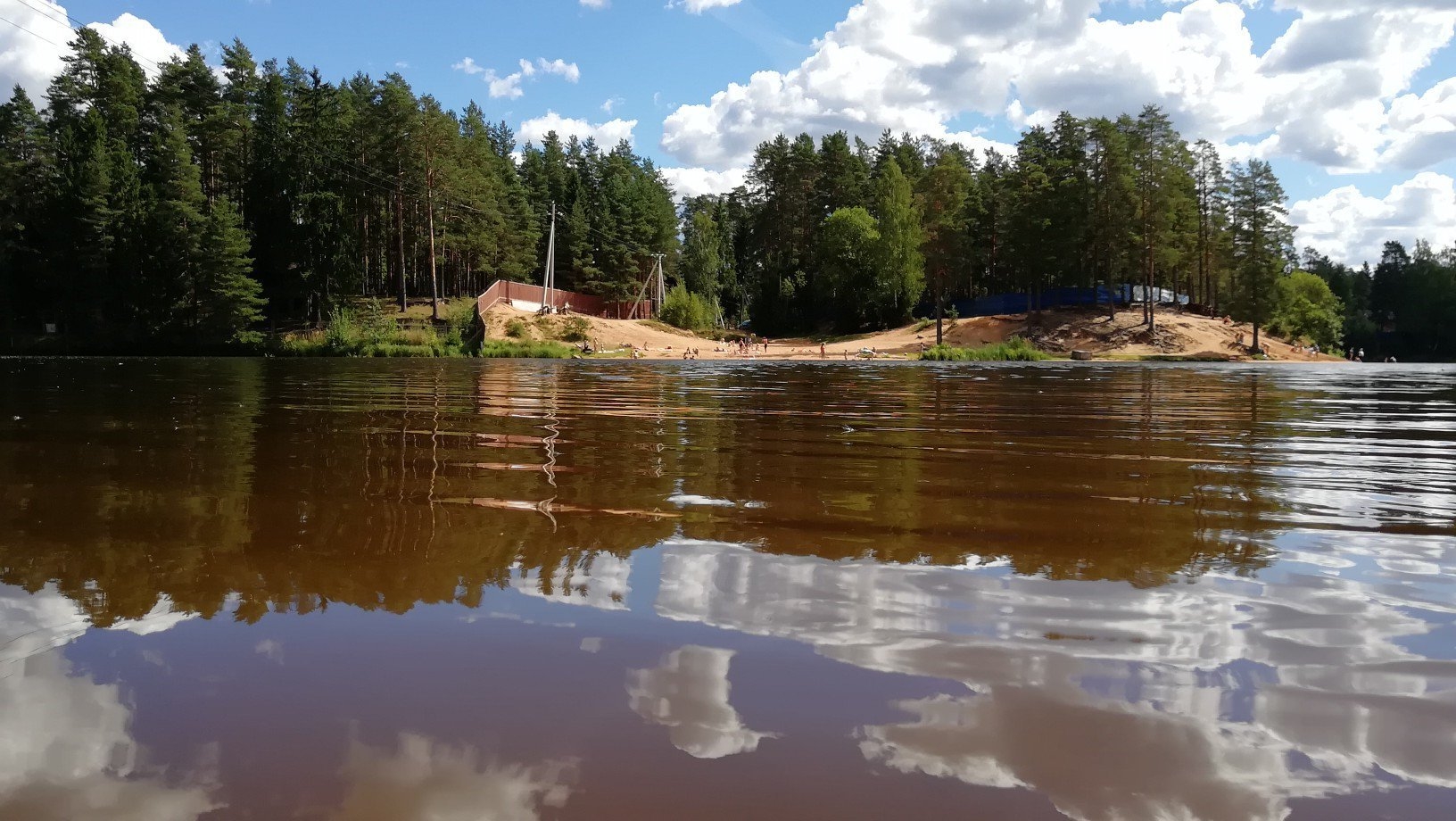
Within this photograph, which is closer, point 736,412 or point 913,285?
point 736,412

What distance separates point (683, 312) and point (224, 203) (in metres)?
36.2

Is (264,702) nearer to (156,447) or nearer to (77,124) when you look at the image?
(156,447)

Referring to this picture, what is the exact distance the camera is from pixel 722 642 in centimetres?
321

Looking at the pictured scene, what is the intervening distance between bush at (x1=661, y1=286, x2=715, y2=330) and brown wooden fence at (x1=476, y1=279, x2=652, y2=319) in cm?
611

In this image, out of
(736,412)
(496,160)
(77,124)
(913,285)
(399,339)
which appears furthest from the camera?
(496,160)

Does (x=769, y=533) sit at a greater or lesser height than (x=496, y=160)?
lesser

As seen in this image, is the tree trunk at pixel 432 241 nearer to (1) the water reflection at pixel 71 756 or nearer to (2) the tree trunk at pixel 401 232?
(2) the tree trunk at pixel 401 232

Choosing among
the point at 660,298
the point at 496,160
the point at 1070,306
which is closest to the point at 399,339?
the point at 660,298

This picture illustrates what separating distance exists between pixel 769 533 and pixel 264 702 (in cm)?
289

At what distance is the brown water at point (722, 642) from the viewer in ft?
7.25

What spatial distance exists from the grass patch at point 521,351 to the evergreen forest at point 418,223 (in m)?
11.9

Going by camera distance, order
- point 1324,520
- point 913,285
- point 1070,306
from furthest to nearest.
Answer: point 913,285, point 1070,306, point 1324,520

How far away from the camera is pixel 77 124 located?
227ft

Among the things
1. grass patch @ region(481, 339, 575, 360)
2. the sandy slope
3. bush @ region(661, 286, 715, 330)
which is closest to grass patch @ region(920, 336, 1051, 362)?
the sandy slope
